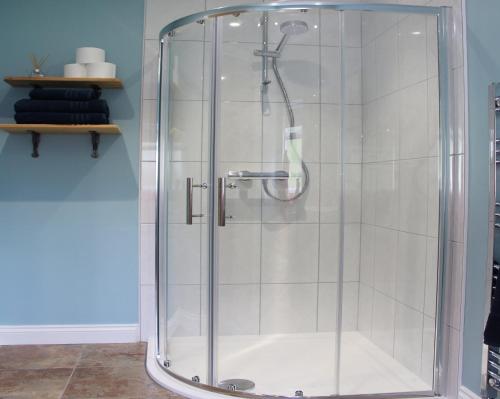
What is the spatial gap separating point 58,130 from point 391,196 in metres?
1.75

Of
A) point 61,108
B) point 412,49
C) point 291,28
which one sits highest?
point 291,28

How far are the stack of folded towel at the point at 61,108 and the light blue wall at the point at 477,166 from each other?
178cm

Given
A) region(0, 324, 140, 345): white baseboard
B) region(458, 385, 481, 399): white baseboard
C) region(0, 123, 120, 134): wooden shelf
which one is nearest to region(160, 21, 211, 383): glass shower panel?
region(0, 123, 120, 134): wooden shelf

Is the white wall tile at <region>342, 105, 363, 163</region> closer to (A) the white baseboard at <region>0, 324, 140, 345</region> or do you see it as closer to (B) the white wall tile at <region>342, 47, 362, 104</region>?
(B) the white wall tile at <region>342, 47, 362, 104</region>

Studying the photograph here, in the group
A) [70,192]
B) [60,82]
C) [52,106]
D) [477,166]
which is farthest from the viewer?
[70,192]

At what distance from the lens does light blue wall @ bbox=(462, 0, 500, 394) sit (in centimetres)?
169

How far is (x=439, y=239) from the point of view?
74.1 inches

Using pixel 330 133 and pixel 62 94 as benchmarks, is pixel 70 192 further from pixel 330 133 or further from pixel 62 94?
pixel 330 133

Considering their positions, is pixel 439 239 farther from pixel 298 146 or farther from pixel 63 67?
pixel 63 67

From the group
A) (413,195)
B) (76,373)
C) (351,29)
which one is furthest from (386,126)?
(76,373)

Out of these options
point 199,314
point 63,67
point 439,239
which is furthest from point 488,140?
point 63,67

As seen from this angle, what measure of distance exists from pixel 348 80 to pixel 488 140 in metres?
0.65

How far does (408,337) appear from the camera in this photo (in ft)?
6.58

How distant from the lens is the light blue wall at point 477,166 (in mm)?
1688
